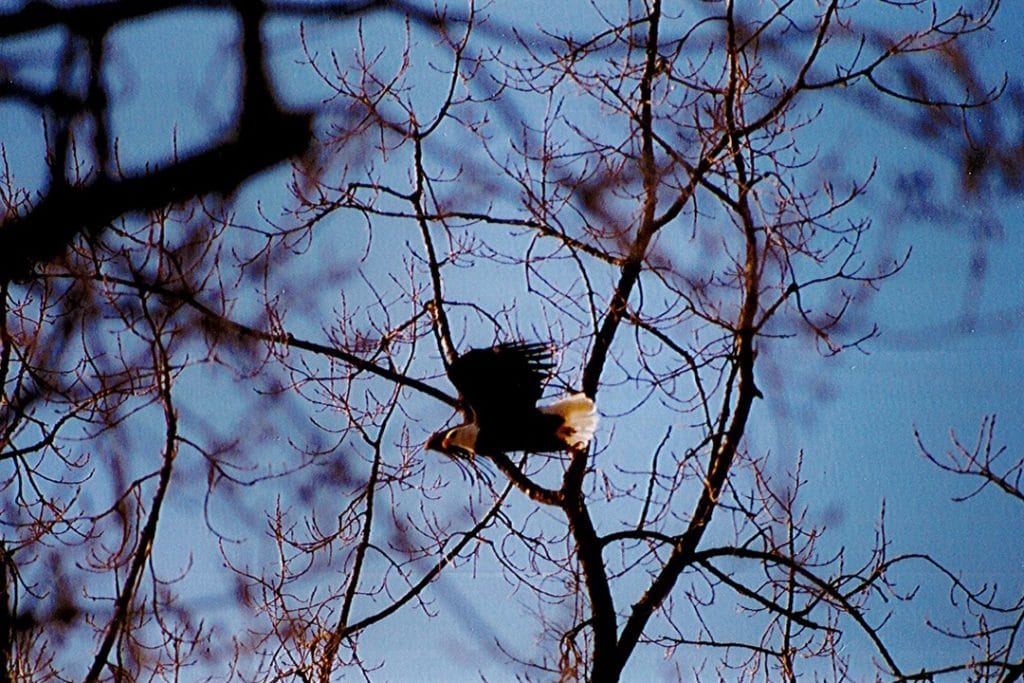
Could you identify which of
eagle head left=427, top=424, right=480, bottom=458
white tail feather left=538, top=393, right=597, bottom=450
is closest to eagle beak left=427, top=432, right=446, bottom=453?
eagle head left=427, top=424, right=480, bottom=458

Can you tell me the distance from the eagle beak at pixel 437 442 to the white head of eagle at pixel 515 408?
0.6 inches

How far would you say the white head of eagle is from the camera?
1.37 meters

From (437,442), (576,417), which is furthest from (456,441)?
(576,417)

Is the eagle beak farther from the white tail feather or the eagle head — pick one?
the white tail feather

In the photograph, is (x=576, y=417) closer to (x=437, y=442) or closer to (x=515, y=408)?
(x=515, y=408)

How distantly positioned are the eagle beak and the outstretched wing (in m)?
0.06

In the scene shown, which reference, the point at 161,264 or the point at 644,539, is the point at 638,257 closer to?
the point at 644,539

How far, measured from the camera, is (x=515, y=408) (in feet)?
4.52

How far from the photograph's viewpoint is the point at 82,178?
1.56m

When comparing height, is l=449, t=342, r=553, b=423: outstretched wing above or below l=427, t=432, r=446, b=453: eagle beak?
above

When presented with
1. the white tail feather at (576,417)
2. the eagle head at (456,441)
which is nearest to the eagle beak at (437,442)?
the eagle head at (456,441)

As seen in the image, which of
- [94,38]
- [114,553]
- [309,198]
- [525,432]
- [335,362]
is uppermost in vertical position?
[94,38]

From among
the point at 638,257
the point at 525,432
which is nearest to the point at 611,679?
the point at 525,432

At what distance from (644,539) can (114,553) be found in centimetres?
71
